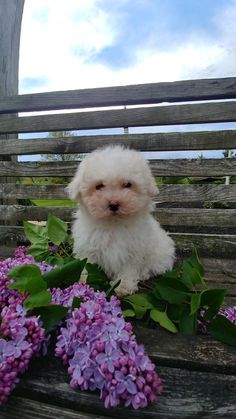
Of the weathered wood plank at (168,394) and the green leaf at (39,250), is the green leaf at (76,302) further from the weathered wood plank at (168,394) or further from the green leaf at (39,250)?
the green leaf at (39,250)

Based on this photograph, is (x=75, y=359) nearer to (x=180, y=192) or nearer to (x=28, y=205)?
(x=180, y=192)

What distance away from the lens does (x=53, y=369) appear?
1.23 meters

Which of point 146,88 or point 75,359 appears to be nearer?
point 75,359

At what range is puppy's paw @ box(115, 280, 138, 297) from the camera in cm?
208

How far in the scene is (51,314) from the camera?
1.32 m

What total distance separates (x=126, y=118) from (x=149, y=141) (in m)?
0.30

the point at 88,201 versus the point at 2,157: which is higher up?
the point at 2,157

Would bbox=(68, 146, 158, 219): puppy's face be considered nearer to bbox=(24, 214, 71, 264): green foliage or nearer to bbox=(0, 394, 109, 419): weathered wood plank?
bbox=(24, 214, 71, 264): green foliage

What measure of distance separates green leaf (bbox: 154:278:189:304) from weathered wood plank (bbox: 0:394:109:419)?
0.58m

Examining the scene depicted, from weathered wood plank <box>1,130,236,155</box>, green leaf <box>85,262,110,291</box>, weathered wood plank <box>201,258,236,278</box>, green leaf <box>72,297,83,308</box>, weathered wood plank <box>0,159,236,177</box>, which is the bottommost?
weathered wood plank <box>201,258,236,278</box>

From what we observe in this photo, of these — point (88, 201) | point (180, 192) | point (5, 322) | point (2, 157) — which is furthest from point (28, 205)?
point (5, 322)

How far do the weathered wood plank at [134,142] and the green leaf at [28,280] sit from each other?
2.13 meters

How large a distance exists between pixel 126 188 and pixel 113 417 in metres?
1.32

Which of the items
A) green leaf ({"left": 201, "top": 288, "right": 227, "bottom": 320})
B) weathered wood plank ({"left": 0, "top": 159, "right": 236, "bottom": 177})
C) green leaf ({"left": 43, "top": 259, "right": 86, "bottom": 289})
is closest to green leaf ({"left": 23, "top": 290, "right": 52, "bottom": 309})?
green leaf ({"left": 43, "top": 259, "right": 86, "bottom": 289})
